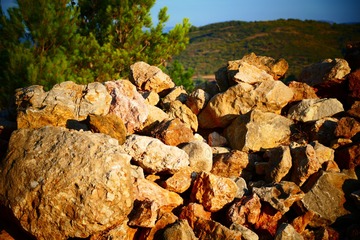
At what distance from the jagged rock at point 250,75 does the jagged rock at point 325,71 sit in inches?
60.0

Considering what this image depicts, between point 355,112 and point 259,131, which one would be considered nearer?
point 355,112

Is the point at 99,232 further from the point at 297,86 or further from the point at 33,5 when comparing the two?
the point at 33,5

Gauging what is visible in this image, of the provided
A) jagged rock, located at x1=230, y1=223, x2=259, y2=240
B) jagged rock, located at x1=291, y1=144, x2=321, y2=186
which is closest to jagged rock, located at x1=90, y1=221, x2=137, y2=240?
jagged rock, located at x1=230, y1=223, x2=259, y2=240

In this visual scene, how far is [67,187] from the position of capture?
4.52 meters


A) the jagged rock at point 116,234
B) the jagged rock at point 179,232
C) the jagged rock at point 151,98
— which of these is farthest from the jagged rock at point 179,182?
the jagged rock at point 151,98

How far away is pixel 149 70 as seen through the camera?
30.5 ft

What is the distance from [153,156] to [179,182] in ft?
2.16

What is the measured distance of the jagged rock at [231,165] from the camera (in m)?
6.55

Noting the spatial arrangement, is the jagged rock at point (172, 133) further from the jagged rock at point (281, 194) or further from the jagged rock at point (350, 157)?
the jagged rock at point (350, 157)

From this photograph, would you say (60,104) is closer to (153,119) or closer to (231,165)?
(153,119)

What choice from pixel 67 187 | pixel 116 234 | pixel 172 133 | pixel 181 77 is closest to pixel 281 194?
pixel 172 133

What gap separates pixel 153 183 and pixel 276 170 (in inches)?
91.8

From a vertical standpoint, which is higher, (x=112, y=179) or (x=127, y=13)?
(x=127, y=13)

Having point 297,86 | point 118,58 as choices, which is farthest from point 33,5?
point 297,86
